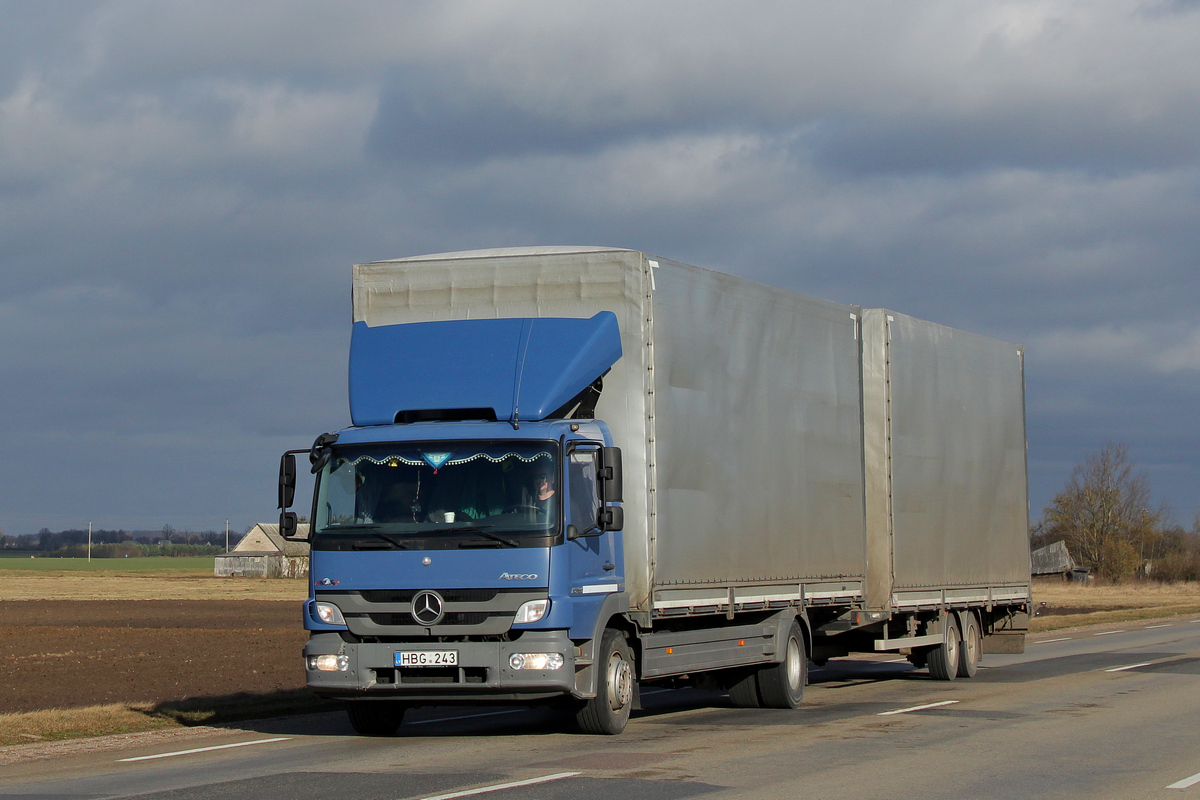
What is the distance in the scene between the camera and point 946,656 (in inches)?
784

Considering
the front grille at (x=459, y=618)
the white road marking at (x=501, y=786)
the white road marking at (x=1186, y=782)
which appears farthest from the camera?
the front grille at (x=459, y=618)

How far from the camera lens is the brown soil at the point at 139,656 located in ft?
64.4

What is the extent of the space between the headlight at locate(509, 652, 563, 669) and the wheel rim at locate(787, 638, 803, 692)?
4.89 meters

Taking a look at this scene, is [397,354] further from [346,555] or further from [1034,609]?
[1034,609]

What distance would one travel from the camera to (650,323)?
519 inches

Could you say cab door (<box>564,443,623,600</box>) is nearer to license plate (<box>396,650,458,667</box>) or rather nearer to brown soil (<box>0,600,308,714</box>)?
license plate (<box>396,650,458,667</box>)

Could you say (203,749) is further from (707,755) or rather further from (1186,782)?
(1186,782)

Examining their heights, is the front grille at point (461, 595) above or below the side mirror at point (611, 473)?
below

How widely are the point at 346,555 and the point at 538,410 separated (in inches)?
82.8

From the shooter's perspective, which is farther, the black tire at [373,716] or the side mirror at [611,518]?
the black tire at [373,716]

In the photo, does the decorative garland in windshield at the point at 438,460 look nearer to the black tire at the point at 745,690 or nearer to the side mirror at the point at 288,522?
the side mirror at the point at 288,522

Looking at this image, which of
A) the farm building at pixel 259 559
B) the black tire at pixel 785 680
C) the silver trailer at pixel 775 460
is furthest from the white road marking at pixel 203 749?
the farm building at pixel 259 559

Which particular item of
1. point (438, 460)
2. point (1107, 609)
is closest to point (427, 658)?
point (438, 460)

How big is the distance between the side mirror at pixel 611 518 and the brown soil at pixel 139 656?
847 cm
